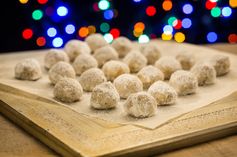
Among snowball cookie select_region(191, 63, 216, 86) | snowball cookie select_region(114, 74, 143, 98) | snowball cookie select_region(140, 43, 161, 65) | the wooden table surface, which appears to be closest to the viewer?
the wooden table surface

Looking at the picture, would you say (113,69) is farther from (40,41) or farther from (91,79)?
(40,41)

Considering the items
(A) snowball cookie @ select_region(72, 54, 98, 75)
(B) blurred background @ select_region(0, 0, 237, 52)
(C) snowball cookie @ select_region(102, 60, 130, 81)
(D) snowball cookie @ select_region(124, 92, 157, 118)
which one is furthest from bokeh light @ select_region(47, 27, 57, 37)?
(D) snowball cookie @ select_region(124, 92, 157, 118)

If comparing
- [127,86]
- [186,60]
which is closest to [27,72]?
[127,86]

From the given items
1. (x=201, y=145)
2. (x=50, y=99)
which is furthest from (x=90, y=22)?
(x=201, y=145)

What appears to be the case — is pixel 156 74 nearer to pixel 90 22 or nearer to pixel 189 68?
pixel 189 68

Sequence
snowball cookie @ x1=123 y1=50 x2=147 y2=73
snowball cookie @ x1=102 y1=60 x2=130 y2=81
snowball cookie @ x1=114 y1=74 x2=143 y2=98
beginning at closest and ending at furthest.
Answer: snowball cookie @ x1=114 y1=74 x2=143 y2=98 < snowball cookie @ x1=102 y1=60 x2=130 y2=81 < snowball cookie @ x1=123 y1=50 x2=147 y2=73

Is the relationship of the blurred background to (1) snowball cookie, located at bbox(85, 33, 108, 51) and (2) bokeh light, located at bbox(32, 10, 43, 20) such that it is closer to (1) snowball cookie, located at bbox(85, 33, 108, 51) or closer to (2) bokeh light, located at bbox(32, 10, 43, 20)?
(2) bokeh light, located at bbox(32, 10, 43, 20)
